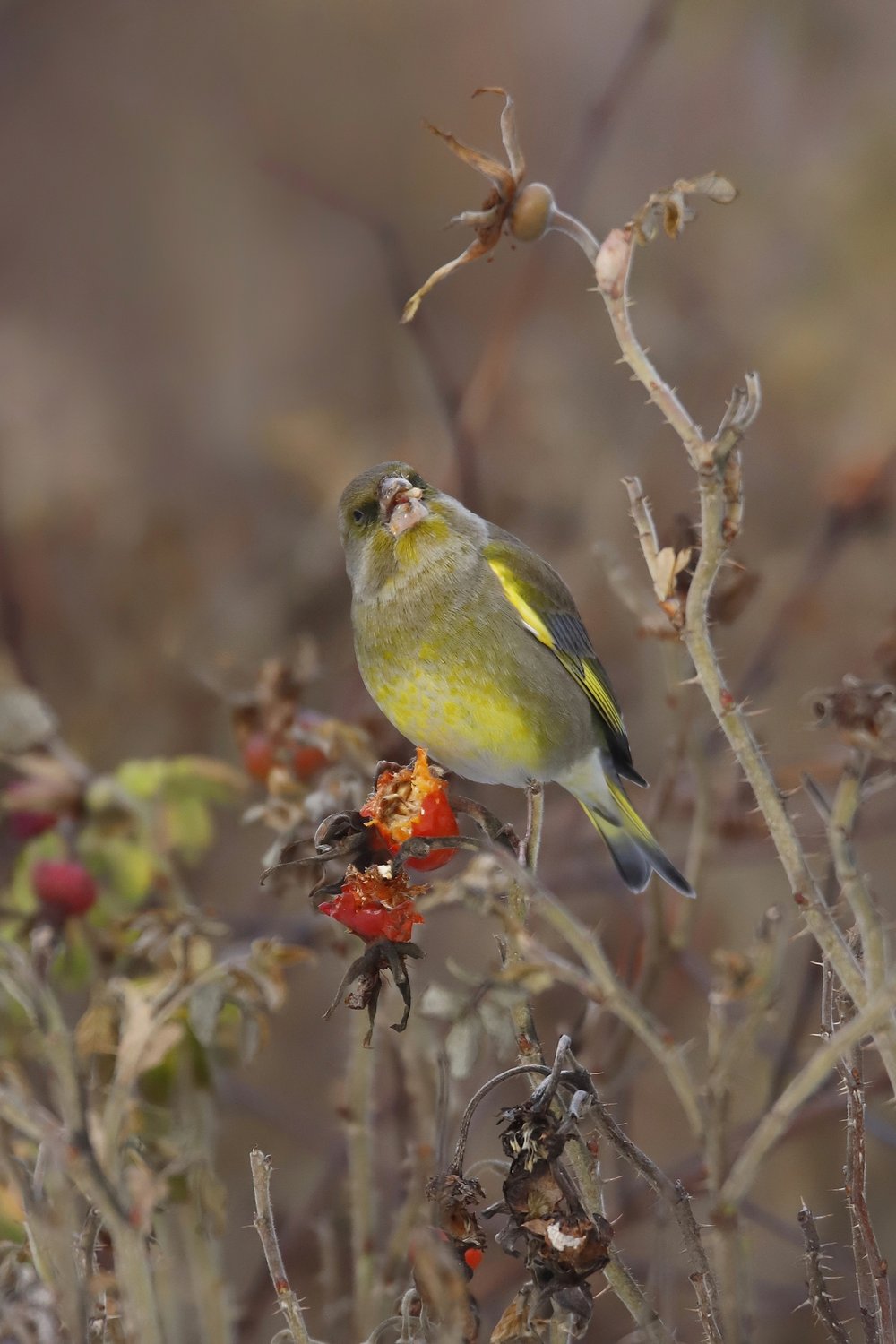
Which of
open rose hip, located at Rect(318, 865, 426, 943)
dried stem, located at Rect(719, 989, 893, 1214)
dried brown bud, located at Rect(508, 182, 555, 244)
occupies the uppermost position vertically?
dried brown bud, located at Rect(508, 182, 555, 244)

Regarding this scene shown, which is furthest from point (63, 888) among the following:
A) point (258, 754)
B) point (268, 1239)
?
point (268, 1239)

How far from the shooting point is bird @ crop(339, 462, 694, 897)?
151cm

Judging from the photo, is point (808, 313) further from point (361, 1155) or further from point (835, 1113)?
point (361, 1155)

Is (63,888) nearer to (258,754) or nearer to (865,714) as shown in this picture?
(258,754)

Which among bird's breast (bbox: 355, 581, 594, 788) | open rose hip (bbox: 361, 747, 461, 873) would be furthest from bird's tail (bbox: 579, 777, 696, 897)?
open rose hip (bbox: 361, 747, 461, 873)

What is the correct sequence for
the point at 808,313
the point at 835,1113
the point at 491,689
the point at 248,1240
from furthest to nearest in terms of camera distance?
the point at 808,313
the point at 248,1240
the point at 835,1113
the point at 491,689

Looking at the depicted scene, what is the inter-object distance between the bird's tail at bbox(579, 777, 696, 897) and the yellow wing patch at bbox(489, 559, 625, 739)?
0.38 feet

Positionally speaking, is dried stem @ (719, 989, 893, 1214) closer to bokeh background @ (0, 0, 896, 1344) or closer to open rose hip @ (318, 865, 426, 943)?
open rose hip @ (318, 865, 426, 943)

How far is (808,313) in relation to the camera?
114 inches

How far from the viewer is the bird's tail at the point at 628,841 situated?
174cm

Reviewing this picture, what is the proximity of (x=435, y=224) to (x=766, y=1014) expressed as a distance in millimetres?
2369

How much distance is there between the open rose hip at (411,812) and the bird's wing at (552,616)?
642 millimetres

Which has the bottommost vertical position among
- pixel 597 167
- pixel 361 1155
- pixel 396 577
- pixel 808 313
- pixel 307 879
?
pixel 361 1155

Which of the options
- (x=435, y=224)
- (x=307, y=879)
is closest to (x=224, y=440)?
(x=435, y=224)
